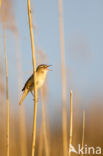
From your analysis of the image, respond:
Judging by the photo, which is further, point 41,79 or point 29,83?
point 41,79

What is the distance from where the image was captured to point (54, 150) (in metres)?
4.24

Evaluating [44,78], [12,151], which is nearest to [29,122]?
[12,151]

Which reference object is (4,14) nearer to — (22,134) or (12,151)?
(22,134)

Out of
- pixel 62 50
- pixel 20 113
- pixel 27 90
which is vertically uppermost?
pixel 62 50

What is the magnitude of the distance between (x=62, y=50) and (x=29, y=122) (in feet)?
6.72

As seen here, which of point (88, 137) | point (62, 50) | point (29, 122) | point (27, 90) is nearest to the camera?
point (62, 50)

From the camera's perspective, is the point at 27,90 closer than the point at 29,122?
Yes

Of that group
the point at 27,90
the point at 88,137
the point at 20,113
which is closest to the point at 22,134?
the point at 20,113

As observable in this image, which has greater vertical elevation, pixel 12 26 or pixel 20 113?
pixel 12 26

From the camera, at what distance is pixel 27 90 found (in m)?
3.15

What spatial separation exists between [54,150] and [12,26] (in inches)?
85.8

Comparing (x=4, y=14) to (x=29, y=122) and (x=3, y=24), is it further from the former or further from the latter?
(x=29, y=122)

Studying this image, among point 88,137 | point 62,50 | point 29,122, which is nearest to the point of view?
point 62,50

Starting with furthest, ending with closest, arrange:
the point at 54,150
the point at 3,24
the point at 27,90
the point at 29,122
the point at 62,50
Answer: the point at 29,122
the point at 54,150
the point at 27,90
the point at 62,50
the point at 3,24
